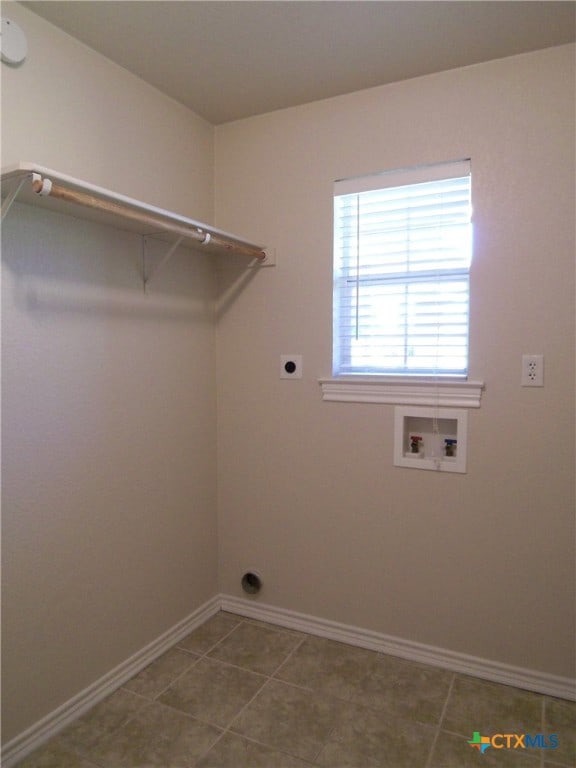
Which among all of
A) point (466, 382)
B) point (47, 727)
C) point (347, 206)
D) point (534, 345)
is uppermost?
point (347, 206)

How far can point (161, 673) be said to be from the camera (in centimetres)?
209

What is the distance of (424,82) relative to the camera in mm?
2059

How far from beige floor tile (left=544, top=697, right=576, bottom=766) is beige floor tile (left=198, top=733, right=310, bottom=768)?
2.67 feet

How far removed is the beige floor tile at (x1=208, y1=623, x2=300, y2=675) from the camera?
7.11 feet

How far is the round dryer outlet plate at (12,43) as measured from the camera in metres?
1.55

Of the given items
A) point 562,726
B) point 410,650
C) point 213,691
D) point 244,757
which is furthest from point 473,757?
point 213,691

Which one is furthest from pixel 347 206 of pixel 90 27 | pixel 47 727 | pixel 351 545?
pixel 47 727

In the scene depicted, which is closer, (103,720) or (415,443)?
(103,720)

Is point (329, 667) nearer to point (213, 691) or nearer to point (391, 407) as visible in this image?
point (213, 691)

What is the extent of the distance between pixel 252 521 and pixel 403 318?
119 centimetres

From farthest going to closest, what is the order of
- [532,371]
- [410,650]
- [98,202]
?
[410,650], [532,371], [98,202]

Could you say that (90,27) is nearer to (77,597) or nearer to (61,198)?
(61,198)

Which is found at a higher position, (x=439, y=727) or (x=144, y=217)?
(x=144, y=217)

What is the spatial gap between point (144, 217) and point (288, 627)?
189 centimetres
